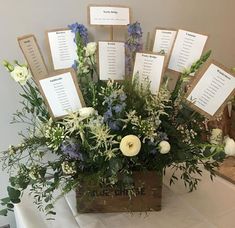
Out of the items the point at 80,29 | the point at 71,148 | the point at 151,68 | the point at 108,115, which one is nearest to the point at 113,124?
the point at 108,115

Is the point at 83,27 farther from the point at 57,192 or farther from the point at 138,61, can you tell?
the point at 57,192

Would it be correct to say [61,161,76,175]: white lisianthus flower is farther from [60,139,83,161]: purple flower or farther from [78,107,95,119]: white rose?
[78,107,95,119]: white rose

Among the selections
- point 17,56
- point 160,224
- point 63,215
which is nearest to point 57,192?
point 63,215

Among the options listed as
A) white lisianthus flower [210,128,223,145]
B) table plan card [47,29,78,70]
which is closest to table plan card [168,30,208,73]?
white lisianthus flower [210,128,223,145]

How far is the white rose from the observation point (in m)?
0.91

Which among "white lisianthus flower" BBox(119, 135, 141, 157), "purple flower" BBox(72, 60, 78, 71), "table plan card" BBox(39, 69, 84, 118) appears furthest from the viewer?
"purple flower" BBox(72, 60, 78, 71)

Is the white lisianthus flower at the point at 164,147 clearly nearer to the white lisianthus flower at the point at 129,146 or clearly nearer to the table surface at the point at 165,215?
the white lisianthus flower at the point at 129,146

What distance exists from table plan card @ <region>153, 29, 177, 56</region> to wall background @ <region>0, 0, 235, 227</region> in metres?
0.11

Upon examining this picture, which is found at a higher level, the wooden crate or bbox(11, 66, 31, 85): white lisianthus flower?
bbox(11, 66, 31, 85): white lisianthus flower

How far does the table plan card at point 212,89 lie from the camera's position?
3.33 feet

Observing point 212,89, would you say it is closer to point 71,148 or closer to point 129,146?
point 129,146

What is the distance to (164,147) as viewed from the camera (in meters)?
0.92

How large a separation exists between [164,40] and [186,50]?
0.10m

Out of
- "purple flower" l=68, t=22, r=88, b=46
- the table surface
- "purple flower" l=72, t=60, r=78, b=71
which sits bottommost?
the table surface
